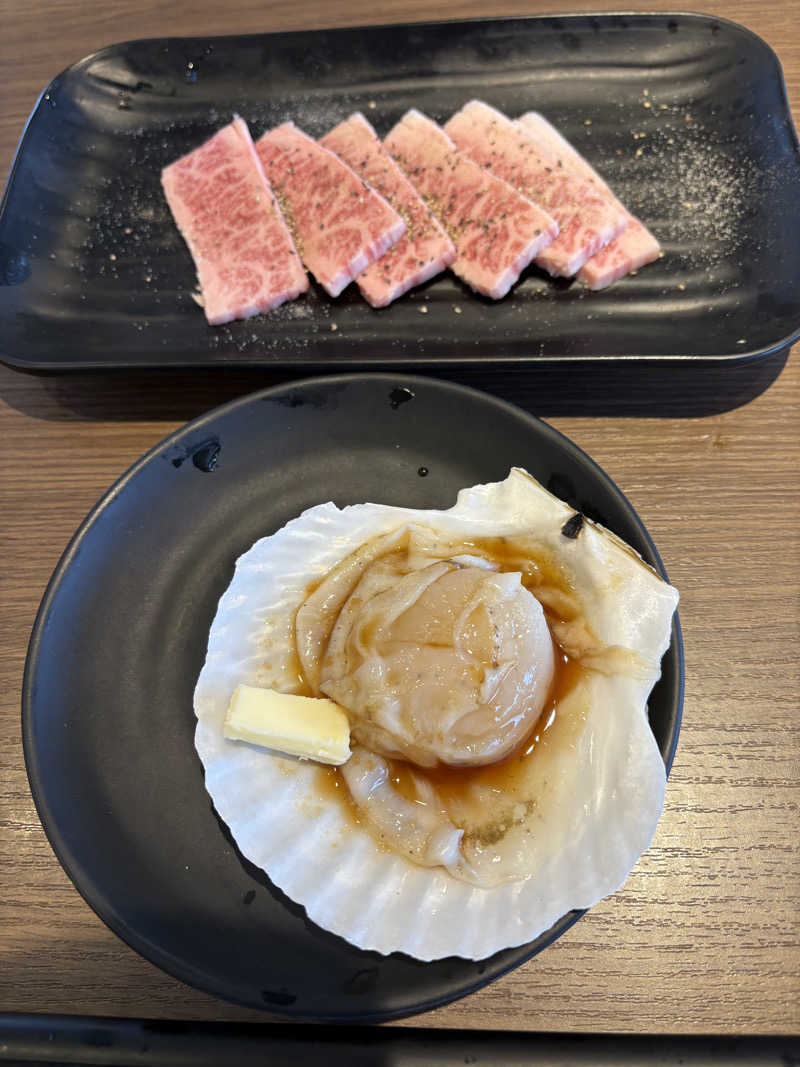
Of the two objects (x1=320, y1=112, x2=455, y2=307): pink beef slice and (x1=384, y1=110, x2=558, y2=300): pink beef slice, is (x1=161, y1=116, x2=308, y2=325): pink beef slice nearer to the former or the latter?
(x1=320, y1=112, x2=455, y2=307): pink beef slice

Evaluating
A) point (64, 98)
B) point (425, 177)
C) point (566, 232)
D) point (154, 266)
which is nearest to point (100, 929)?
point (154, 266)

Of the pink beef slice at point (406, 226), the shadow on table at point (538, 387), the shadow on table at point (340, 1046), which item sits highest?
the pink beef slice at point (406, 226)

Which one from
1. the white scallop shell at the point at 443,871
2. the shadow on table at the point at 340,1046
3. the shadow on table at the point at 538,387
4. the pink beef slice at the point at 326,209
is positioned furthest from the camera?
the pink beef slice at the point at 326,209

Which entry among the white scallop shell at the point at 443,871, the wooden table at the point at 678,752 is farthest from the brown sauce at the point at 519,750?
the wooden table at the point at 678,752

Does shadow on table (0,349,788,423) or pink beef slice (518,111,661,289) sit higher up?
pink beef slice (518,111,661,289)

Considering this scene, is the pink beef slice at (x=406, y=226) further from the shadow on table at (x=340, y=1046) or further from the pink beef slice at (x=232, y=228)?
the shadow on table at (x=340, y=1046)

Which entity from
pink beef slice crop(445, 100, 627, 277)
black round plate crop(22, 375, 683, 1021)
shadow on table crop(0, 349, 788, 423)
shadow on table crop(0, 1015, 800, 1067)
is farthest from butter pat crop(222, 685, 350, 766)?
pink beef slice crop(445, 100, 627, 277)

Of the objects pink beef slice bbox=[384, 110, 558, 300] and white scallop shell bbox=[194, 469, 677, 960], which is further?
pink beef slice bbox=[384, 110, 558, 300]
